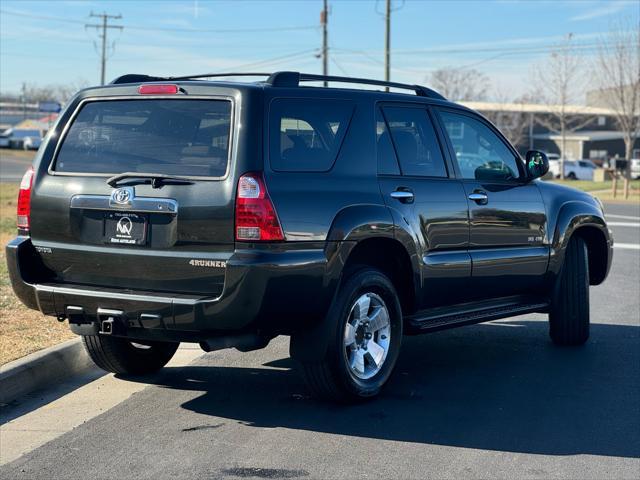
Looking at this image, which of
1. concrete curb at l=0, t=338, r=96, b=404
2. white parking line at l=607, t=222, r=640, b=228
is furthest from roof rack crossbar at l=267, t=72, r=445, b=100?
white parking line at l=607, t=222, r=640, b=228

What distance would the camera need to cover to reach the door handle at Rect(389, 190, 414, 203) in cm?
620

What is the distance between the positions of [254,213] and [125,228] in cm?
80

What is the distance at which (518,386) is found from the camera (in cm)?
666

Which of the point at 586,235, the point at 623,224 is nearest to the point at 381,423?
the point at 586,235

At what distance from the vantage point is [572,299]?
8000mm

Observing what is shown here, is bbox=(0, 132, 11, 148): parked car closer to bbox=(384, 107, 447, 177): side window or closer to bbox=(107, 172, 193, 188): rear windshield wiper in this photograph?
bbox=(384, 107, 447, 177): side window

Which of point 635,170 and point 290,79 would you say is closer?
point 290,79

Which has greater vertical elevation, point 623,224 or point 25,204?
point 25,204

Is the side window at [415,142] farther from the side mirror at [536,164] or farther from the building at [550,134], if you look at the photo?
the building at [550,134]

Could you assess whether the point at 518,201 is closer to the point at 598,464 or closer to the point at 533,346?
the point at 533,346

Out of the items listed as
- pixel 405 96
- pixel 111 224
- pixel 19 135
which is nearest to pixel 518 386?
pixel 405 96

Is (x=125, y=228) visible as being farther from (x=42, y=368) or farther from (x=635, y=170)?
(x=635, y=170)

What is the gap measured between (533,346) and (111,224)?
407cm

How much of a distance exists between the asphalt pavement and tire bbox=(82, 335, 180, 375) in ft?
0.37
